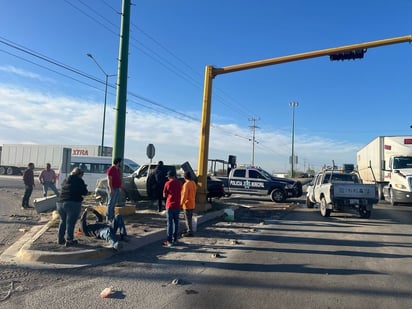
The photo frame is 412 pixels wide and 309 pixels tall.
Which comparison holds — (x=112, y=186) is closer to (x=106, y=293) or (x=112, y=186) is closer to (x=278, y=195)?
(x=106, y=293)

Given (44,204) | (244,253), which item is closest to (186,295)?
(244,253)

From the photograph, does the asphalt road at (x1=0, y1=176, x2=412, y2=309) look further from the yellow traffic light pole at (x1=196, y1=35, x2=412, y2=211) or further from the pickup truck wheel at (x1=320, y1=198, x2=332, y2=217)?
the pickup truck wheel at (x1=320, y1=198, x2=332, y2=217)

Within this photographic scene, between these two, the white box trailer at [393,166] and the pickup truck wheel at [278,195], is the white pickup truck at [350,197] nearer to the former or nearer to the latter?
the pickup truck wheel at [278,195]

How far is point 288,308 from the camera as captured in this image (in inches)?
206

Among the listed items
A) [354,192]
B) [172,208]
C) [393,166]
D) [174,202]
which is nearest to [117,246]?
[172,208]

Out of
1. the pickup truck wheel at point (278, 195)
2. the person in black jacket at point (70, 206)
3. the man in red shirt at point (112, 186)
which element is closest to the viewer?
the person in black jacket at point (70, 206)

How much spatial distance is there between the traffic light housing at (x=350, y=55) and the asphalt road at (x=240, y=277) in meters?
6.37

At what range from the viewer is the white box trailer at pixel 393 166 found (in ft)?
70.7

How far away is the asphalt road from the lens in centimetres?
549

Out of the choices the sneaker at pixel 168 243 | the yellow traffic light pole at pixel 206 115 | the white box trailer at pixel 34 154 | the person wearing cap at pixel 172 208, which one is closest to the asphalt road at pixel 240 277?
the sneaker at pixel 168 243

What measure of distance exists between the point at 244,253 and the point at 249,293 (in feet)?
9.49

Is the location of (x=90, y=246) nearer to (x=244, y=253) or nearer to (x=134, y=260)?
(x=134, y=260)

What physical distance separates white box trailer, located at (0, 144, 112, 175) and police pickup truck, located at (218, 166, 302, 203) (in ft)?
70.2

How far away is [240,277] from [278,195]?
16.5 metres
